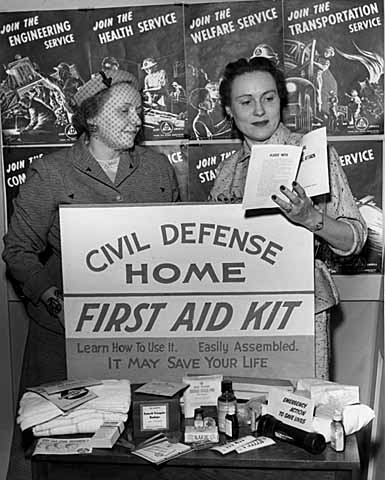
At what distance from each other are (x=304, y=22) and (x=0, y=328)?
1.50 m

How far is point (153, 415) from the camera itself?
86.7 inches

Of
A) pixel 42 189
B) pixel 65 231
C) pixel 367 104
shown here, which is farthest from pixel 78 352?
pixel 367 104

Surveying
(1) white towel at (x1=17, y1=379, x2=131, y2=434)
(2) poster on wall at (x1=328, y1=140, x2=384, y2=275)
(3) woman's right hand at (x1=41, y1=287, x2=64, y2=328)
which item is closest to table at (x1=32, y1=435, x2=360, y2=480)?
(1) white towel at (x1=17, y1=379, x2=131, y2=434)

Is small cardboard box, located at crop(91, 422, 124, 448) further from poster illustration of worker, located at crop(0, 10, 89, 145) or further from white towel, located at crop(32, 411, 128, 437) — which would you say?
poster illustration of worker, located at crop(0, 10, 89, 145)

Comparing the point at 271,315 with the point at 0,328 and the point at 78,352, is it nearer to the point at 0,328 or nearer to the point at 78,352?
the point at 78,352

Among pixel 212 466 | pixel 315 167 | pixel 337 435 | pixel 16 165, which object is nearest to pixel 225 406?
pixel 212 466

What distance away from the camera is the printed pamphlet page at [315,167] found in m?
2.49

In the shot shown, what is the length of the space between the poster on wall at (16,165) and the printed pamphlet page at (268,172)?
29.4 inches

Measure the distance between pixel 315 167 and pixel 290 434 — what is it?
822 millimetres

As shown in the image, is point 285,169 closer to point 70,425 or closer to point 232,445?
point 232,445

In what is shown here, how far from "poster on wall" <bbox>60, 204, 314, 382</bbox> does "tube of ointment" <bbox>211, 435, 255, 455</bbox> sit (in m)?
0.39

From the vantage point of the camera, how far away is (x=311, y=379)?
237cm

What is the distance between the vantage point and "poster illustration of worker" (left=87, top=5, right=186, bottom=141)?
2.74 m

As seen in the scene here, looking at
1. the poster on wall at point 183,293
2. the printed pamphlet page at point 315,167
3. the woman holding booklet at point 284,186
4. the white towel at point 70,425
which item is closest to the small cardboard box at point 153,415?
the white towel at point 70,425
